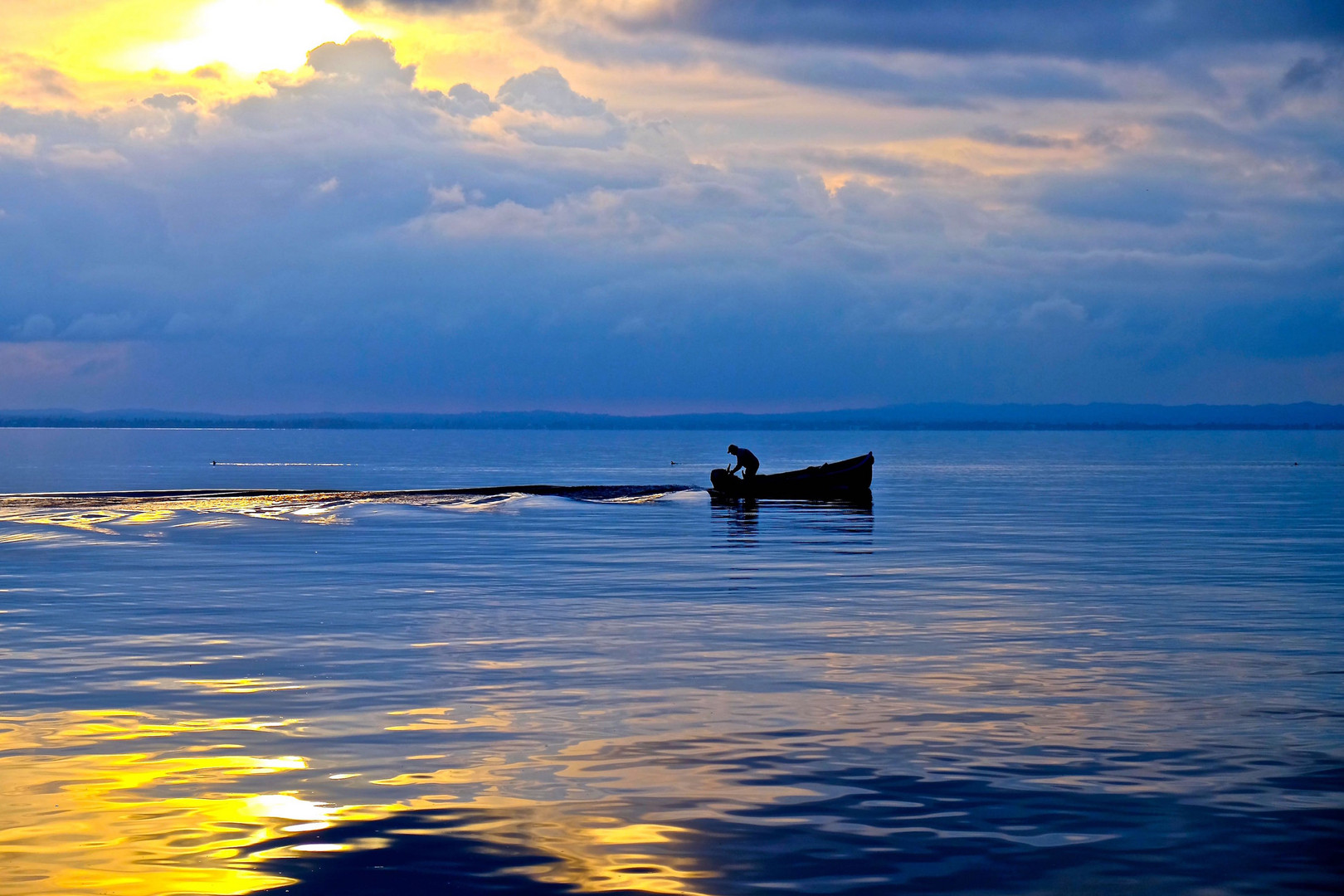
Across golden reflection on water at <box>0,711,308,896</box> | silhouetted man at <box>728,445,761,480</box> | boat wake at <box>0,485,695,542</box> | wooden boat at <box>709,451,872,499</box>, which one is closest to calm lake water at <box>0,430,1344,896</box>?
golden reflection on water at <box>0,711,308,896</box>

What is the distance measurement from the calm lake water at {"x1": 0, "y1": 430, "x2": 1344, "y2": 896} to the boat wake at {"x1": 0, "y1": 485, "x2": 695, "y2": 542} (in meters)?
13.7

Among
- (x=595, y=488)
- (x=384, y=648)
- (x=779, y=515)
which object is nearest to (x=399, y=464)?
(x=595, y=488)

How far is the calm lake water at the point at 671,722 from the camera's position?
10.8 metres

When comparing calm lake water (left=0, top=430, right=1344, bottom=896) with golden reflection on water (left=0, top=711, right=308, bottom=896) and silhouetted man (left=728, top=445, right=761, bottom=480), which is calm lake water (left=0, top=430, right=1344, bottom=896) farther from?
silhouetted man (left=728, top=445, right=761, bottom=480)

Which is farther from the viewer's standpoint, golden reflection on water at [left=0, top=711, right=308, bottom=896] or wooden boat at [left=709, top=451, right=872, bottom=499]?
wooden boat at [left=709, top=451, right=872, bottom=499]

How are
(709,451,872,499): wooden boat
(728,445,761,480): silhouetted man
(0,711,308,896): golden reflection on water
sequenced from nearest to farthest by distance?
1. (0,711,308,896): golden reflection on water
2. (728,445,761,480): silhouetted man
3. (709,451,872,499): wooden boat

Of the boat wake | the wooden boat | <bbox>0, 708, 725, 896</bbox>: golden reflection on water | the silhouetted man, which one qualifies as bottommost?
<bbox>0, 708, 725, 896</bbox>: golden reflection on water

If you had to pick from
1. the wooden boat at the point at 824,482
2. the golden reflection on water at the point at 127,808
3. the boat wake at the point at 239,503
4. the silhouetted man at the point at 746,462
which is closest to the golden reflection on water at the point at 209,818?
the golden reflection on water at the point at 127,808

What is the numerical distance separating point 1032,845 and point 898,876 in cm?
138

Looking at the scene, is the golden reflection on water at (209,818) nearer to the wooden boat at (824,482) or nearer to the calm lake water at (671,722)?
the calm lake water at (671,722)

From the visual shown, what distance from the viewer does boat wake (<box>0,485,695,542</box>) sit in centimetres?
5056

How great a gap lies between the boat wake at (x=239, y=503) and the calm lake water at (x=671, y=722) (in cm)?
1374

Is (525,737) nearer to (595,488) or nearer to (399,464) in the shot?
(595,488)

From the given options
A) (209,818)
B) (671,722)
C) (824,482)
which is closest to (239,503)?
(824,482)
